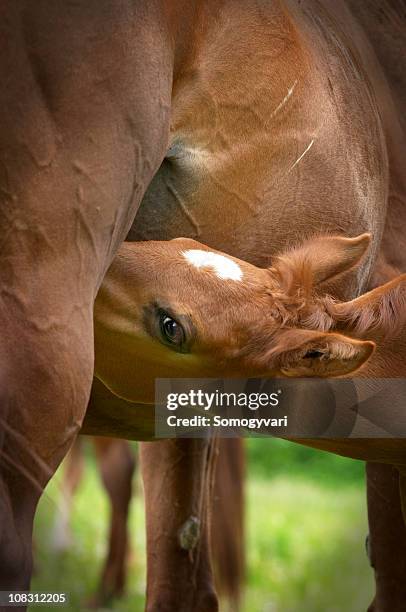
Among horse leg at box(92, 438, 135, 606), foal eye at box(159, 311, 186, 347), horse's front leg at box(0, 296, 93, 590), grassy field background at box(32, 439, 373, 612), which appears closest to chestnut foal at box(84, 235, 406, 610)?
foal eye at box(159, 311, 186, 347)

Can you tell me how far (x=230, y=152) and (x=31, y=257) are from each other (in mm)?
819

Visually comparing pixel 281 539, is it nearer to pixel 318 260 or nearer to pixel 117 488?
pixel 117 488

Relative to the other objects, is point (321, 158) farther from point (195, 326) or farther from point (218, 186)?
point (195, 326)

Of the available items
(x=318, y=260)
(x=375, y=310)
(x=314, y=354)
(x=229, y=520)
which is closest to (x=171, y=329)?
(x=314, y=354)

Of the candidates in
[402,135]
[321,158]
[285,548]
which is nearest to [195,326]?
[321,158]

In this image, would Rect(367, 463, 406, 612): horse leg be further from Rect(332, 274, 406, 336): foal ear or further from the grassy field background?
Rect(332, 274, 406, 336): foal ear

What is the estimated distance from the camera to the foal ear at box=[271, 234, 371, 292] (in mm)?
3121

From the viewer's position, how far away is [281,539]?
9211mm

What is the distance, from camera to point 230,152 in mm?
2930

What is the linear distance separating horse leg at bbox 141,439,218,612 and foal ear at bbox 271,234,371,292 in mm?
1199

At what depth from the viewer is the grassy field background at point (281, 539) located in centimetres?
299

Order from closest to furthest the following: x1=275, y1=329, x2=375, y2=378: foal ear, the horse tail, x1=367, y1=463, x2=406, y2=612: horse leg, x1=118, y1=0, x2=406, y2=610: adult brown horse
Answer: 1. x1=118, y1=0, x2=406, y2=610: adult brown horse
2. x1=275, y1=329, x2=375, y2=378: foal ear
3. x1=367, y1=463, x2=406, y2=612: horse leg
4. the horse tail

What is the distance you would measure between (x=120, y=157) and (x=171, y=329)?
2.20ft

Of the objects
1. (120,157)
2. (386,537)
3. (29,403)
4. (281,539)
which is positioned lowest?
(281,539)
